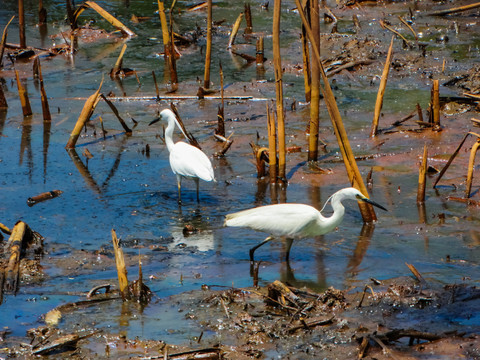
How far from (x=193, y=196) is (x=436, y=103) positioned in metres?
4.00

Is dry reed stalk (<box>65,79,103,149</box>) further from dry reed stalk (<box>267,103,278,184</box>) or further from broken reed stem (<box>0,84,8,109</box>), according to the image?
dry reed stalk (<box>267,103,278,184</box>)

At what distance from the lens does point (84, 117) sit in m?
10.7

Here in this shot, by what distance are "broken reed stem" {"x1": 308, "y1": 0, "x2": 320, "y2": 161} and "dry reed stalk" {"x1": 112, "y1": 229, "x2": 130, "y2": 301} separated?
11.4ft

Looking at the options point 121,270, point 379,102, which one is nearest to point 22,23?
point 379,102

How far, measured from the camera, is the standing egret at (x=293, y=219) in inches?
274

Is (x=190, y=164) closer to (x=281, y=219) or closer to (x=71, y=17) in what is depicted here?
(x=281, y=219)

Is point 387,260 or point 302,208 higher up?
point 302,208

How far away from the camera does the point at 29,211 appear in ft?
28.6

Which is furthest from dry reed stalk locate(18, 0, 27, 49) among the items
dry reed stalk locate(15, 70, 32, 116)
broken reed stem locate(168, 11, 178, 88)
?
dry reed stalk locate(15, 70, 32, 116)

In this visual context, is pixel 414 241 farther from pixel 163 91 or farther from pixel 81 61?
pixel 81 61

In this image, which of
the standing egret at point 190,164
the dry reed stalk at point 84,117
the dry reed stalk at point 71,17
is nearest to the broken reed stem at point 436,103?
the standing egret at point 190,164

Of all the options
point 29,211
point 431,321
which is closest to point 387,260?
point 431,321

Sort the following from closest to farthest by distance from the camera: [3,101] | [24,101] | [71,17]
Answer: [24,101] → [3,101] → [71,17]

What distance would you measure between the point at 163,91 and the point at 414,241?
7.25 metres
